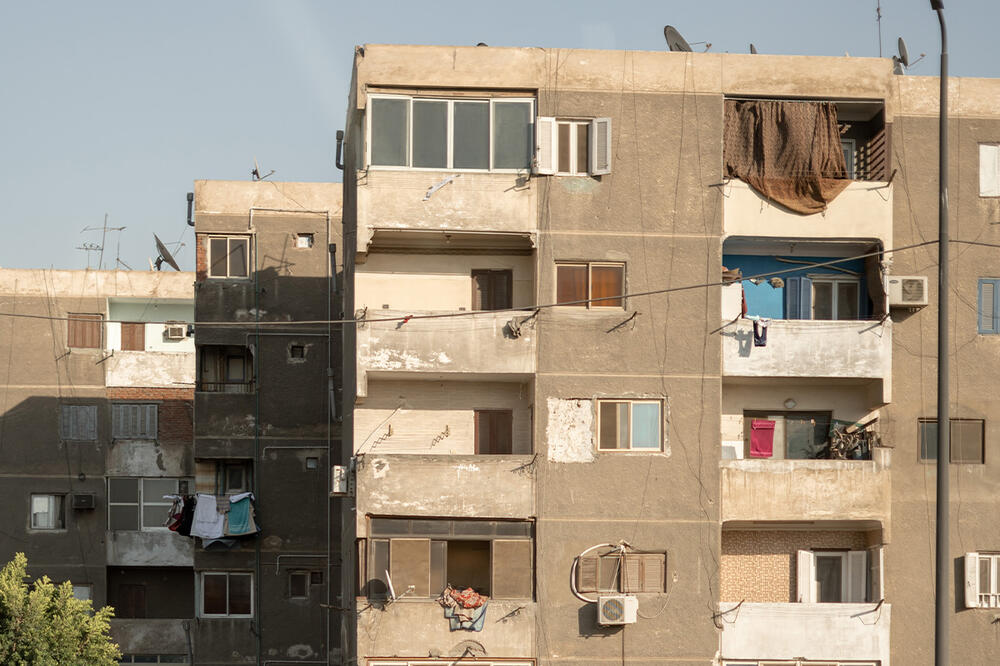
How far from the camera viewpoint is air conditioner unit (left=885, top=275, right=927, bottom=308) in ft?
93.9

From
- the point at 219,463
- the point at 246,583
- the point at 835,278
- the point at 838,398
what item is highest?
the point at 835,278

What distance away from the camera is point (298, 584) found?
4347 centimetres

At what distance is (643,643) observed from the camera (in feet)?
92.0

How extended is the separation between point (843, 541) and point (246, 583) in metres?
19.9

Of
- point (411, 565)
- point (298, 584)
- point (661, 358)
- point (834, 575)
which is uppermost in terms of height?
point (661, 358)

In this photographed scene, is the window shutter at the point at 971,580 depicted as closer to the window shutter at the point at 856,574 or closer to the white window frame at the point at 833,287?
the window shutter at the point at 856,574

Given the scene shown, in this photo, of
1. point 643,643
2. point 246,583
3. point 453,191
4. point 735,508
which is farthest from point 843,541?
point 246,583

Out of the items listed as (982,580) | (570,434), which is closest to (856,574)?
(982,580)

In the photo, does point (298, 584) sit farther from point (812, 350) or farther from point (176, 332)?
point (812, 350)

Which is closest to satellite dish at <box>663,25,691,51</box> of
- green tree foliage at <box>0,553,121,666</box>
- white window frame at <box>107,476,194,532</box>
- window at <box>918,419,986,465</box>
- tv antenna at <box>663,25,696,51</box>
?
tv antenna at <box>663,25,696,51</box>

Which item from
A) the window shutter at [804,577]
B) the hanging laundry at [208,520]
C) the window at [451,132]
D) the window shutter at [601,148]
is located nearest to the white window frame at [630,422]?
the window shutter at [804,577]

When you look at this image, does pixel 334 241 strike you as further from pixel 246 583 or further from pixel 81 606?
pixel 81 606

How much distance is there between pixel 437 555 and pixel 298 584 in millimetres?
16122

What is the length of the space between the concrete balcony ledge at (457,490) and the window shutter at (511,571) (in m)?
0.64
